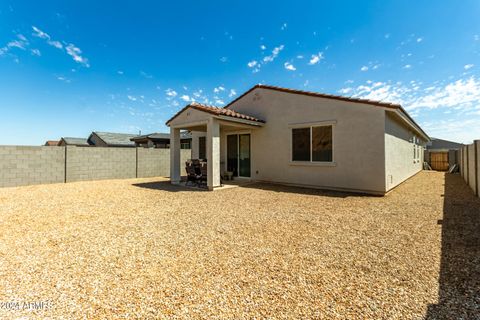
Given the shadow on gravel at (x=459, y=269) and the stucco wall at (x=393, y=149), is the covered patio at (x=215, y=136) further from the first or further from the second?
the shadow on gravel at (x=459, y=269)

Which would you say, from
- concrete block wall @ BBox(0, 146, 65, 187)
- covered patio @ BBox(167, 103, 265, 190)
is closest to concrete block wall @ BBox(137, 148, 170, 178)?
covered patio @ BBox(167, 103, 265, 190)

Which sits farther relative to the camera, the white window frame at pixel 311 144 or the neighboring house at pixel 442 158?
the neighboring house at pixel 442 158

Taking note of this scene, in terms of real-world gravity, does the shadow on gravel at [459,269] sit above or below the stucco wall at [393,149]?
below

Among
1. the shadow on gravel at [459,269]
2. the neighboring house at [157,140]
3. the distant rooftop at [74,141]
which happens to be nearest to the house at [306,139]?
the shadow on gravel at [459,269]

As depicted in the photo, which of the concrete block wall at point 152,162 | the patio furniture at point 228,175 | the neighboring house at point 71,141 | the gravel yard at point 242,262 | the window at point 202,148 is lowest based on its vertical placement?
the gravel yard at point 242,262

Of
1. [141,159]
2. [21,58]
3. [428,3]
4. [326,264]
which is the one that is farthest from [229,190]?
[21,58]

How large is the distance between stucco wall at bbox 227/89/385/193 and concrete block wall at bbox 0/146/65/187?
10298 mm

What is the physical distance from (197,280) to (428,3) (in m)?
10.9

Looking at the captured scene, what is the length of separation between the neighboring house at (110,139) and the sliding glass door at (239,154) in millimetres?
24847

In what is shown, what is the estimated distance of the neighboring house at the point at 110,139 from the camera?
32.0 metres

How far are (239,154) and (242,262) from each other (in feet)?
30.8

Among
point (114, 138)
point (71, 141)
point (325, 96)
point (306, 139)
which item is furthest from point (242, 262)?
point (71, 141)

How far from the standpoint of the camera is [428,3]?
7348mm

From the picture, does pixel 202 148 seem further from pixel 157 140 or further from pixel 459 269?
pixel 157 140
